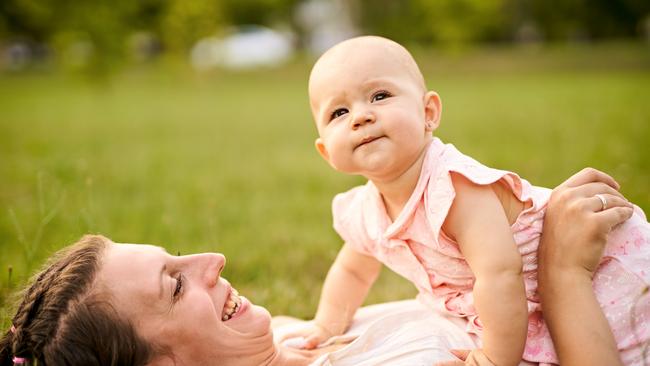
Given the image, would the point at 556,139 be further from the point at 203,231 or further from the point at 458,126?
the point at 203,231

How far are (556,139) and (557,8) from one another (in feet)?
96.6

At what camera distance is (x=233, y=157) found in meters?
9.09

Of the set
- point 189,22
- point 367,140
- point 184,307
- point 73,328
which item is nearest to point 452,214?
point 367,140

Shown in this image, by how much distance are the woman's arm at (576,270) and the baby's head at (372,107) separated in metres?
0.50

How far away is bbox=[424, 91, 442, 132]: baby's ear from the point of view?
2189 mm

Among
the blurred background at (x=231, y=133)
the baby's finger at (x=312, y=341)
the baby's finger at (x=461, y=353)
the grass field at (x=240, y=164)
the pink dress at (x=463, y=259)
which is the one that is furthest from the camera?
the blurred background at (x=231, y=133)

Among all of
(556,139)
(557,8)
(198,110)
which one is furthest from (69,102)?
(557,8)

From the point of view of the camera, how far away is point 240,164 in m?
8.42

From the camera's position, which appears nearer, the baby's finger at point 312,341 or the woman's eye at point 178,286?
the woman's eye at point 178,286

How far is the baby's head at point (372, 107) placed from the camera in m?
2.05

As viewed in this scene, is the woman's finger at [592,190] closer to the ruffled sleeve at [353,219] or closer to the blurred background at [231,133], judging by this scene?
the ruffled sleeve at [353,219]

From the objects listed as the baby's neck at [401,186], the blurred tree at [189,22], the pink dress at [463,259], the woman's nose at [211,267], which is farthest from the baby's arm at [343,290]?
the blurred tree at [189,22]

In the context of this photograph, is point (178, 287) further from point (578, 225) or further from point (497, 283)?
point (578, 225)

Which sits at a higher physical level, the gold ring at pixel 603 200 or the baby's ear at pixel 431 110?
the baby's ear at pixel 431 110
